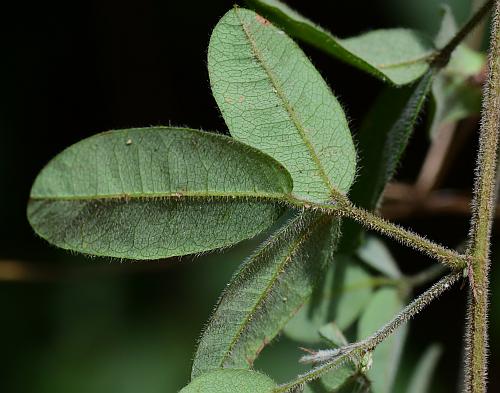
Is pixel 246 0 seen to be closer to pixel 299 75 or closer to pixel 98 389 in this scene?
pixel 299 75

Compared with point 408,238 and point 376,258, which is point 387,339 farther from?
point 408,238

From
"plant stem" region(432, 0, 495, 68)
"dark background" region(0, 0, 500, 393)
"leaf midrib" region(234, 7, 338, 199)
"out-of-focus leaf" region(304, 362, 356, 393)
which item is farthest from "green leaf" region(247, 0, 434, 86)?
"dark background" region(0, 0, 500, 393)

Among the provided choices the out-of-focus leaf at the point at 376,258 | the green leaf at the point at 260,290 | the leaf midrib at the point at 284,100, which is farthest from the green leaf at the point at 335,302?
the leaf midrib at the point at 284,100

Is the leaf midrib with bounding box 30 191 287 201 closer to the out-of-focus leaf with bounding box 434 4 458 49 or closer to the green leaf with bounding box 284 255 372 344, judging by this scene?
Answer: the green leaf with bounding box 284 255 372 344

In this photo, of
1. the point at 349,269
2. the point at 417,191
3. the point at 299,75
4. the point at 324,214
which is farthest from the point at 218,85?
the point at 417,191

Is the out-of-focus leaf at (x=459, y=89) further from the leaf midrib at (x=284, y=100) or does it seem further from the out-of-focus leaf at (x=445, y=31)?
the leaf midrib at (x=284, y=100)

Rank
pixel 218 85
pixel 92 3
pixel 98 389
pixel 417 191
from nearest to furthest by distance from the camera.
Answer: pixel 218 85 → pixel 417 191 → pixel 98 389 → pixel 92 3
